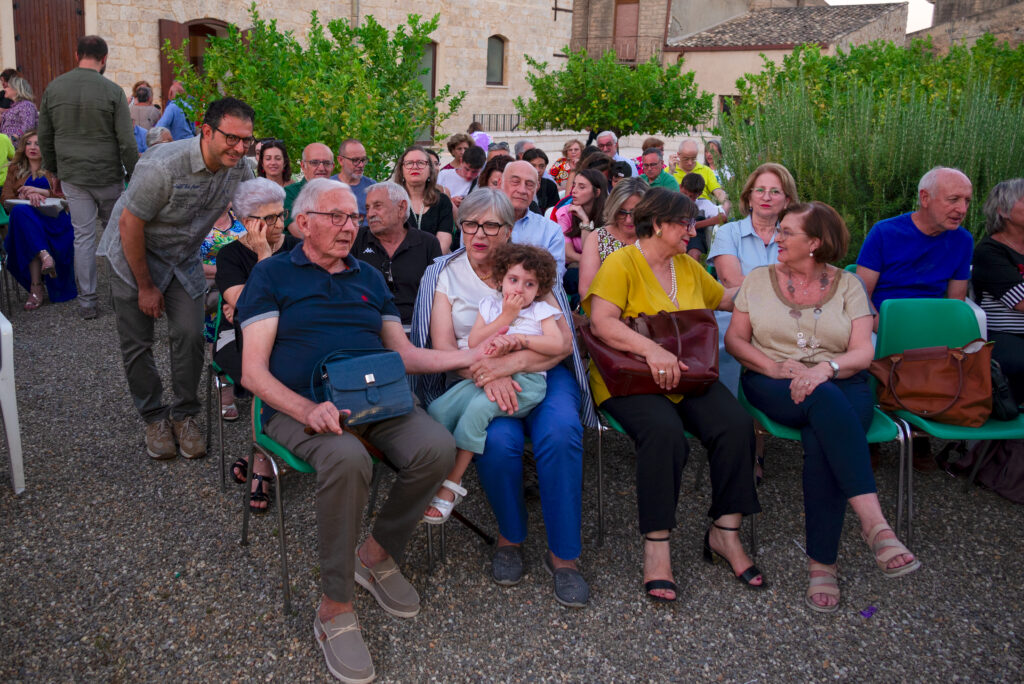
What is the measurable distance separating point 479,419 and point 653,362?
29.5 inches

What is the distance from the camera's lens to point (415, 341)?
3.62m

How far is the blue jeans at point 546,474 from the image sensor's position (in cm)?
309

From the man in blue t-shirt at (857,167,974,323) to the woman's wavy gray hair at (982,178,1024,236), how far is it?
122 mm

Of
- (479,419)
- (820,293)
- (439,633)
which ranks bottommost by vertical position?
(439,633)

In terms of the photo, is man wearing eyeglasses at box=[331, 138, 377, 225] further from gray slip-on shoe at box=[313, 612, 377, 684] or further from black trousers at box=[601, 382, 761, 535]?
gray slip-on shoe at box=[313, 612, 377, 684]

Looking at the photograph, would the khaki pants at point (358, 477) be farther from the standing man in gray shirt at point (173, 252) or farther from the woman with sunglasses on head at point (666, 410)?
the standing man in gray shirt at point (173, 252)

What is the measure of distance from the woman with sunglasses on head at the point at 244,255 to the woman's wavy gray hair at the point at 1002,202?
3549 millimetres

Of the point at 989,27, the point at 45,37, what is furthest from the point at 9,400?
the point at 989,27

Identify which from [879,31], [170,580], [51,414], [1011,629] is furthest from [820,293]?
[879,31]

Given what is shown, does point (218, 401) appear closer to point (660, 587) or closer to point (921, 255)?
point (660, 587)

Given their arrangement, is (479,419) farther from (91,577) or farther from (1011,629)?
(1011,629)

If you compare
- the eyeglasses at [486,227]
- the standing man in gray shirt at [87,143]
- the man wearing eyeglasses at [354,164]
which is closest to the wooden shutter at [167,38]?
the standing man in gray shirt at [87,143]

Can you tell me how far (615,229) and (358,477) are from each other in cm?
234

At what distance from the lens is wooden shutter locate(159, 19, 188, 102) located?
14625 millimetres
